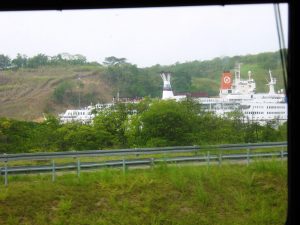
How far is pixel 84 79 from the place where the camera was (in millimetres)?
6684

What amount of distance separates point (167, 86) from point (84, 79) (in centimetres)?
155

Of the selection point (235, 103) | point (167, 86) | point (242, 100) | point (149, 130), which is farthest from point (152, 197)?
point (242, 100)

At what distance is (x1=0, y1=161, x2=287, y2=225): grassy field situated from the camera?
5.82 meters

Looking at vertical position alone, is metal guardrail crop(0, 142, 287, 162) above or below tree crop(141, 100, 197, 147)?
below

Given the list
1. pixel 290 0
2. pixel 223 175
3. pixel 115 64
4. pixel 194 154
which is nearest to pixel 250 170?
pixel 223 175

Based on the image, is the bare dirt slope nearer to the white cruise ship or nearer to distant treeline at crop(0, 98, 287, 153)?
distant treeline at crop(0, 98, 287, 153)

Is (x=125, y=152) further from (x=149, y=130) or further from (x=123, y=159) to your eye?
(x=149, y=130)

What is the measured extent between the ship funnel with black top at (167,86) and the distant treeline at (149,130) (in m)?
0.16

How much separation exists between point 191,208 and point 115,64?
285 cm

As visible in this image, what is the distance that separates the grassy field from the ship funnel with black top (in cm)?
133

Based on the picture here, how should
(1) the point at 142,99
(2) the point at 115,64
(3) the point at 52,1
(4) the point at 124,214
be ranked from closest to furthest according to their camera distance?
(3) the point at 52,1 < (4) the point at 124,214 < (2) the point at 115,64 < (1) the point at 142,99

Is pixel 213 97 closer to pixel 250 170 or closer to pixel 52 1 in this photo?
pixel 250 170

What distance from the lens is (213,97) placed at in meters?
6.81

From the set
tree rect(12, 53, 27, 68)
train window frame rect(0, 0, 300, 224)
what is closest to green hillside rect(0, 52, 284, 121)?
tree rect(12, 53, 27, 68)
